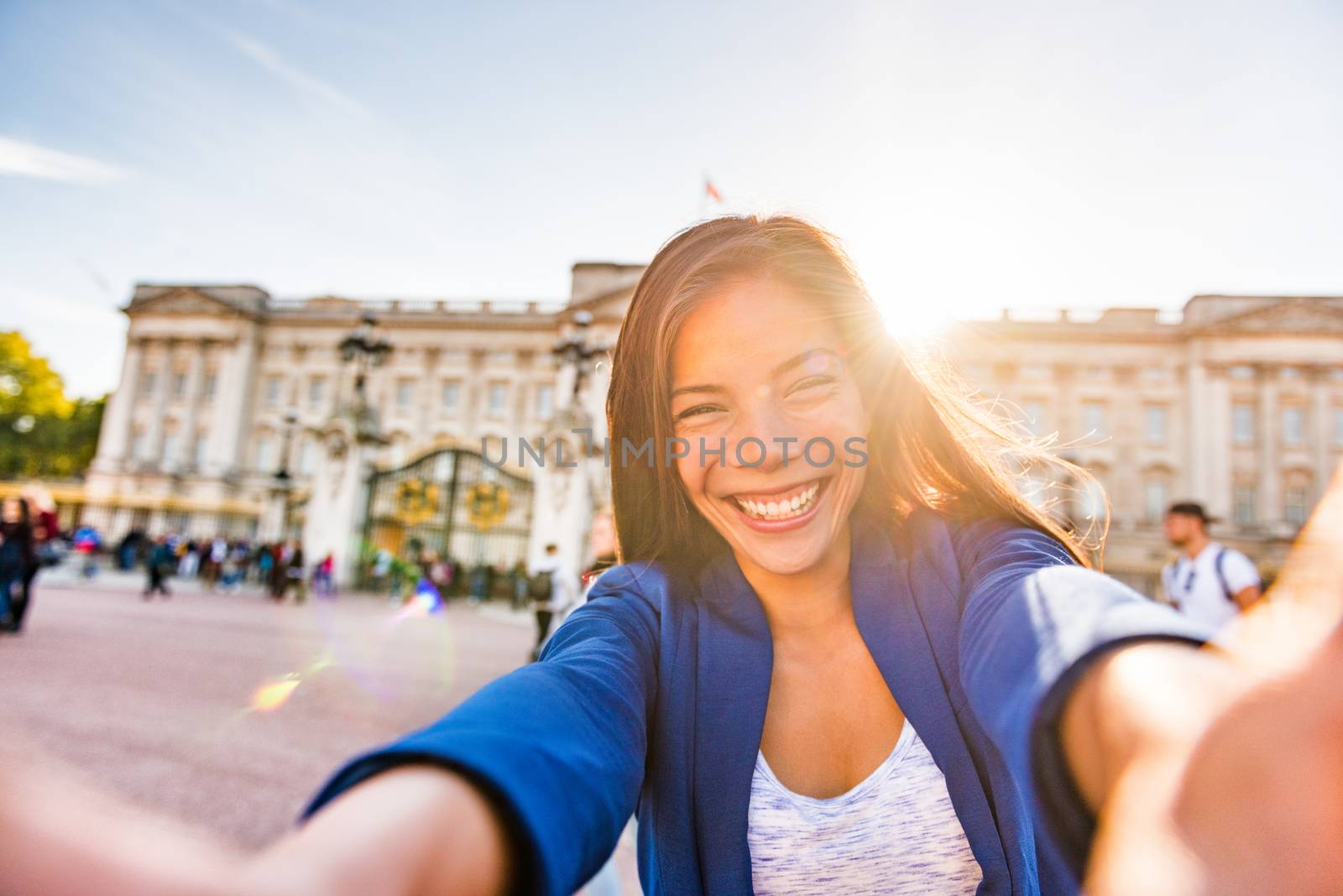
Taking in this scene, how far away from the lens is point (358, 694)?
6816 millimetres

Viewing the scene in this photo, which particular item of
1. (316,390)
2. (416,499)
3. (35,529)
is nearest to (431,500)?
(416,499)

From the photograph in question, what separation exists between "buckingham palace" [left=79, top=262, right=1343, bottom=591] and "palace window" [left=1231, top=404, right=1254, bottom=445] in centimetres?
6

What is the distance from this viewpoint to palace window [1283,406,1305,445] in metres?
32.1

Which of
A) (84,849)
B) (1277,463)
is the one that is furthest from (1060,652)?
(1277,463)

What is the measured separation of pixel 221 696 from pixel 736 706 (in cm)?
691

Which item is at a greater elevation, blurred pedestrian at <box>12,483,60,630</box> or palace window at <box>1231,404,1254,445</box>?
palace window at <box>1231,404,1254,445</box>

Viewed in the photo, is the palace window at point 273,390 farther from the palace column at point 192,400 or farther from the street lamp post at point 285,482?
the street lamp post at point 285,482

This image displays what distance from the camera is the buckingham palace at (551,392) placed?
31.5 meters

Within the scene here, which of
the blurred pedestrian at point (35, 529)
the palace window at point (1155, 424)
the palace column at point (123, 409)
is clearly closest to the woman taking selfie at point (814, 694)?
the blurred pedestrian at point (35, 529)

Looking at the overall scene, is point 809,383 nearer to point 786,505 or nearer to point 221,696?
point 786,505

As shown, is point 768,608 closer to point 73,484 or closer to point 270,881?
point 270,881

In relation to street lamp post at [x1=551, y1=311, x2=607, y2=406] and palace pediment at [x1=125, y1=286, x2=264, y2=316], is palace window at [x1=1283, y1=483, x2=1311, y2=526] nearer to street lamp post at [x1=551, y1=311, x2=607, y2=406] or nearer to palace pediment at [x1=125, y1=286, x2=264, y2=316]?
street lamp post at [x1=551, y1=311, x2=607, y2=406]

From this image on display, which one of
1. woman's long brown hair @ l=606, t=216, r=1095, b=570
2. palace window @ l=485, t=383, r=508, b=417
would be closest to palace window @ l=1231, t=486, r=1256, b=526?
palace window @ l=485, t=383, r=508, b=417

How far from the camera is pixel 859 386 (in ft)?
4.88
